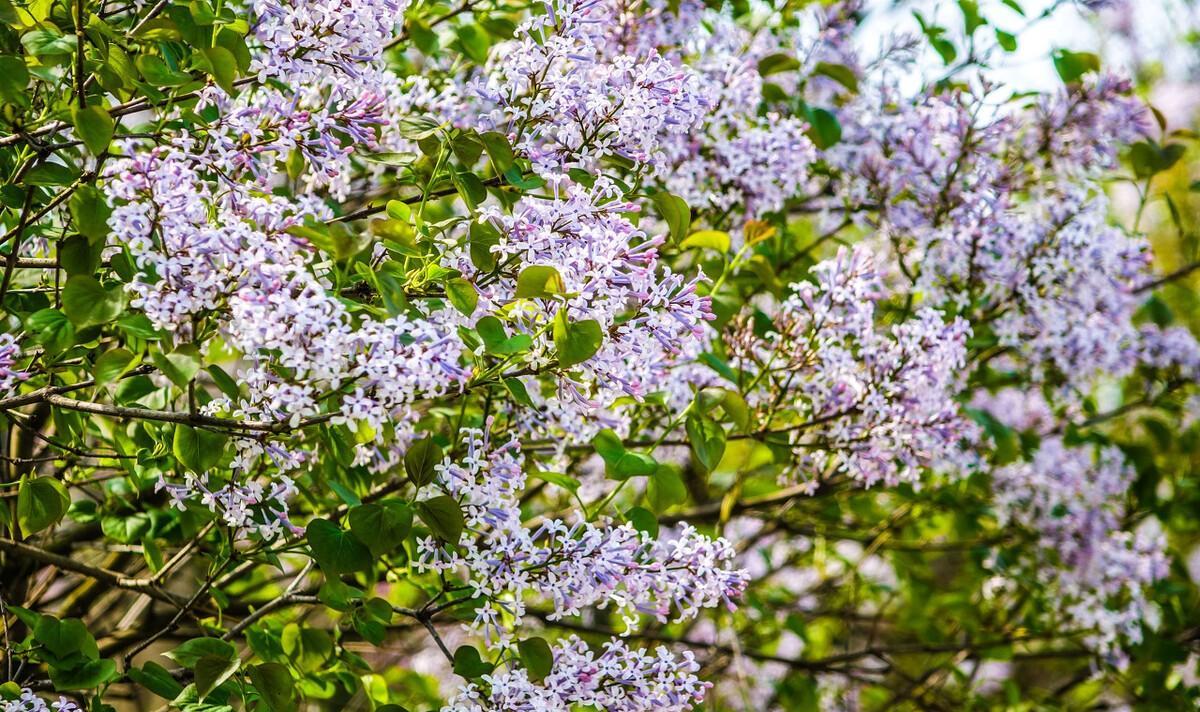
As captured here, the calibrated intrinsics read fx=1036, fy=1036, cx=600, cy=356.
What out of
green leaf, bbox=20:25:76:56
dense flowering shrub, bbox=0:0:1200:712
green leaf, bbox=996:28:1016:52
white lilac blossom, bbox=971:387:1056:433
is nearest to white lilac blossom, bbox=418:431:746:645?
dense flowering shrub, bbox=0:0:1200:712

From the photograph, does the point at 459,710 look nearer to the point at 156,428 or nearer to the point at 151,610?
the point at 156,428

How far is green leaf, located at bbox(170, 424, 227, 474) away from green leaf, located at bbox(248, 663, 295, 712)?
337 millimetres

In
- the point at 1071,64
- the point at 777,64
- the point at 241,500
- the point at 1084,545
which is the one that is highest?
the point at 1071,64

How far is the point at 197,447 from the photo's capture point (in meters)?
1.34

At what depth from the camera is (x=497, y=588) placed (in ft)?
4.94

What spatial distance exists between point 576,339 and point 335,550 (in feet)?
1.52

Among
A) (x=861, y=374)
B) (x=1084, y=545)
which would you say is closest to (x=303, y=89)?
(x=861, y=374)

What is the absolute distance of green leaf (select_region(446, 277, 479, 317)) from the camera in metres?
1.34

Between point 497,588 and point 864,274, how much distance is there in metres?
1.00

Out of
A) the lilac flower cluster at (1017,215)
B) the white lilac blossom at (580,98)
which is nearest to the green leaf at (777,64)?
the lilac flower cluster at (1017,215)

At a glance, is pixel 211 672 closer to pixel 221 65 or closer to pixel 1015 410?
pixel 221 65

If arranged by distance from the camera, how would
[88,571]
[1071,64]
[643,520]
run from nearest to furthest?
[643,520], [88,571], [1071,64]

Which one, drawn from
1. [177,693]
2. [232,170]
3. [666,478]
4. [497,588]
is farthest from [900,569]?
[232,170]

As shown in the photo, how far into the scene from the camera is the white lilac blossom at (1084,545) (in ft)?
9.85
